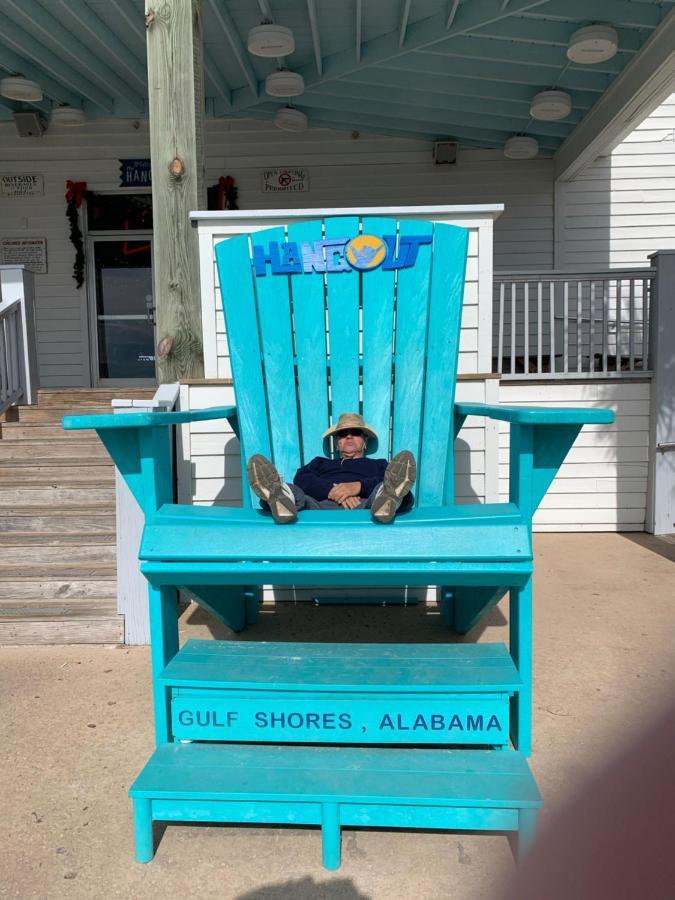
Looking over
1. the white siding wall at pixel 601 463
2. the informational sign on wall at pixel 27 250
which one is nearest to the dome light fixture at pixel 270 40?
the white siding wall at pixel 601 463

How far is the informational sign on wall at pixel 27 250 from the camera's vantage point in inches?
285

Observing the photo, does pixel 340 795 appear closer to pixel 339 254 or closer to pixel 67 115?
pixel 339 254

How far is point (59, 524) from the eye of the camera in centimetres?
322

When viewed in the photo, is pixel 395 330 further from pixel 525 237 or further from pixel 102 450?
pixel 525 237

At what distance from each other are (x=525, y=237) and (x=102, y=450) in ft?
16.7

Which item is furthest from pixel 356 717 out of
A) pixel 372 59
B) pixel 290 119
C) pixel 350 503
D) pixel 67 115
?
pixel 67 115

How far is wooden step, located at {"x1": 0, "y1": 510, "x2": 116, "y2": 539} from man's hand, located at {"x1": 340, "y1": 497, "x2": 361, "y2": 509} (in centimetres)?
128

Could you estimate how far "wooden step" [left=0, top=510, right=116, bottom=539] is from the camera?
3182 millimetres

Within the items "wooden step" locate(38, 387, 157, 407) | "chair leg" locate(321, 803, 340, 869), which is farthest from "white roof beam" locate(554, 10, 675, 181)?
"chair leg" locate(321, 803, 340, 869)

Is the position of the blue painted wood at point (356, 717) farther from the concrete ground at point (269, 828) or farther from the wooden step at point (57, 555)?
the wooden step at point (57, 555)

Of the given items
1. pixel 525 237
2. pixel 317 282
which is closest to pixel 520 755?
pixel 317 282

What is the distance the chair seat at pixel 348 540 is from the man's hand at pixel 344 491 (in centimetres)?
66

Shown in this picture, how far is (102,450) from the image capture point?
3916mm

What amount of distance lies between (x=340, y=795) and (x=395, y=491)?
735 mm
